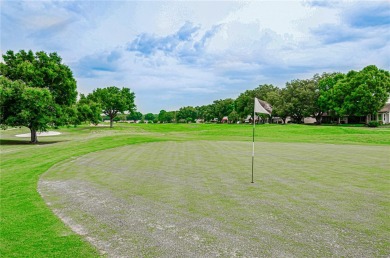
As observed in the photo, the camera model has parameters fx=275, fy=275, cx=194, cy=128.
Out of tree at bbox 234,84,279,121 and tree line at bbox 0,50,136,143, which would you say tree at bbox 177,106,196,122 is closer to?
tree at bbox 234,84,279,121

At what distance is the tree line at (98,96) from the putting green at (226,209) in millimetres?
22909

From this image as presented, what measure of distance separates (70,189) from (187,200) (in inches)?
170

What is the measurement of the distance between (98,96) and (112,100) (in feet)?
17.9

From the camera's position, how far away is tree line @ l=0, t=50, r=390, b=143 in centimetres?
3092


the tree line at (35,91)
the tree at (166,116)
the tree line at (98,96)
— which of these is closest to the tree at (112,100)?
the tree line at (98,96)

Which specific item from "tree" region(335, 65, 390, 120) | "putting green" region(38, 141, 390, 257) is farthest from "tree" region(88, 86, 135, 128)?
"putting green" region(38, 141, 390, 257)

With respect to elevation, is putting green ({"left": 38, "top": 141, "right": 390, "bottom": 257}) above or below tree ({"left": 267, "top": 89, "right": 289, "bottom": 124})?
below

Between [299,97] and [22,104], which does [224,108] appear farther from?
[22,104]

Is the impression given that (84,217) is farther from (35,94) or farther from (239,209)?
(35,94)

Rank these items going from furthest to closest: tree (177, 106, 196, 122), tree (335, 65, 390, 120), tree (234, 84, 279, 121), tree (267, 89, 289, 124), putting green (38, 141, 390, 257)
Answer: tree (177, 106, 196, 122)
tree (234, 84, 279, 121)
tree (267, 89, 289, 124)
tree (335, 65, 390, 120)
putting green (38, 141, 390, 257)

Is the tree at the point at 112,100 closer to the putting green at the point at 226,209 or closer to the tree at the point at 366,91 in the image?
the tree at the point at 366,91

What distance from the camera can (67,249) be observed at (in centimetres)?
494

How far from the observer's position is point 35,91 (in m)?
30.2

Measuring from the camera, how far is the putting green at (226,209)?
5090 mm
